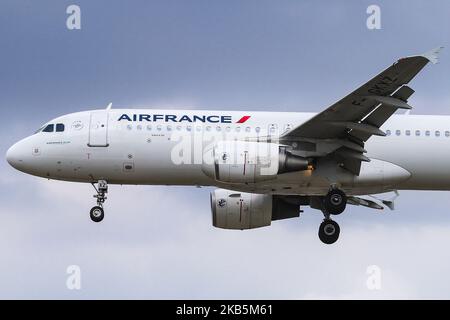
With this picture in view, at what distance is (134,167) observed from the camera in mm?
45500

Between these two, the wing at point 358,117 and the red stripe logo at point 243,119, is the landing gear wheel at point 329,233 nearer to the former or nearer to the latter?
the wing at point 358,117

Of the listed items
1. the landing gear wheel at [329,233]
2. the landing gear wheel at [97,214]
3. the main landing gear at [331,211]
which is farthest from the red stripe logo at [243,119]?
the landing gear wheel at [97,214]

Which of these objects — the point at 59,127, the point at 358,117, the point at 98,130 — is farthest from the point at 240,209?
the point at 59,127

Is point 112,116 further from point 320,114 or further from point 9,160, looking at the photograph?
point 320,114

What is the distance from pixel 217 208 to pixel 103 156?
5526 mm

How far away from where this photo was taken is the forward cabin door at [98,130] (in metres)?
45.7

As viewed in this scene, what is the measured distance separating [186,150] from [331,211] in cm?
575

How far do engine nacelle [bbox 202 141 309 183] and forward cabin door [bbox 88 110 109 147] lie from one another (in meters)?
4.18

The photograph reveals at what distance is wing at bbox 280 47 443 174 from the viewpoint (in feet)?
135

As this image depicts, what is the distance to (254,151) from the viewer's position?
1708 inches

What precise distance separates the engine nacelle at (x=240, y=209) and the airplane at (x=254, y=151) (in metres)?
1.52

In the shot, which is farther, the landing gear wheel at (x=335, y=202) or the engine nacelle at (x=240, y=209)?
the engine nacelle at (x=240, y=209)

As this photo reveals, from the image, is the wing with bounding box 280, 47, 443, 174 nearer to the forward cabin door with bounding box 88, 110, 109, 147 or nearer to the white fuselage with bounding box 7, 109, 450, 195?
the white fuselage with bounding box 7, 109, 450, 195

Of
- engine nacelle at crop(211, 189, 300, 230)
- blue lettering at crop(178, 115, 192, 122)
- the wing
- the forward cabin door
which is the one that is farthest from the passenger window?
the wing
